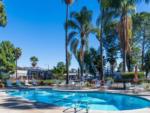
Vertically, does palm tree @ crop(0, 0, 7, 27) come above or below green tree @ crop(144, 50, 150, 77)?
above

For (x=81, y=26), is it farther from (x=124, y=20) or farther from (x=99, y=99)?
Answer: (x=99, y=99)

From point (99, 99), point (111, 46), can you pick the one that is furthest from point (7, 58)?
point (99, 99)

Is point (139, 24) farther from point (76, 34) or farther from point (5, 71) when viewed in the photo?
point (5, 71)

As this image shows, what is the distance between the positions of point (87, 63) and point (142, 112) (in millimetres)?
42676

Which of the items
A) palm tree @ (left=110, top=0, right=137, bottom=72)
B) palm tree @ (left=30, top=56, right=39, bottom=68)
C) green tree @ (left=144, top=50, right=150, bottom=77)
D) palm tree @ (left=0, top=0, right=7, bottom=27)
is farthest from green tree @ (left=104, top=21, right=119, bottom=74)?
palm tree @ (left=30, top=56, right=39, bottom=68)

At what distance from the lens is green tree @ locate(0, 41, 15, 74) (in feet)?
163

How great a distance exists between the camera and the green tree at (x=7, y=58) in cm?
4961

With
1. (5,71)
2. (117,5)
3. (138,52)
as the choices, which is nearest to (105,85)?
(117,5)

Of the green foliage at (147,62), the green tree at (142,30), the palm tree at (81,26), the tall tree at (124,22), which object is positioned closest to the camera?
the tall tree at (124,22)

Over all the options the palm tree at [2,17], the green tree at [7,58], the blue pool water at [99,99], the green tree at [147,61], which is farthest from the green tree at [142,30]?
the palm tree at [2,17]

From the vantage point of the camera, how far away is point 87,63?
2162 inches

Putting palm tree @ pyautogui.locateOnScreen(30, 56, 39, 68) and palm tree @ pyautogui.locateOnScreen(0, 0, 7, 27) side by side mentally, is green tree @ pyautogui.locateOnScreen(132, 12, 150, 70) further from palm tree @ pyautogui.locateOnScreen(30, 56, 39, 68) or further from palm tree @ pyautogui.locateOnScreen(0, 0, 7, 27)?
palm tree @ pyautogui.locateOnScreen(30, 56, 39, 68)

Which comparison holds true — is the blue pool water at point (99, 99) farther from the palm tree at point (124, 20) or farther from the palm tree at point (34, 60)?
the palm tree at point (34, 60)

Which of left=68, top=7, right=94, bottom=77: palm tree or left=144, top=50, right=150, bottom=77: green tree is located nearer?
left=68, top=7, right=94, bottom=77: palm tree
